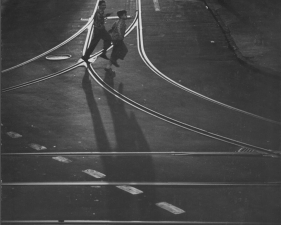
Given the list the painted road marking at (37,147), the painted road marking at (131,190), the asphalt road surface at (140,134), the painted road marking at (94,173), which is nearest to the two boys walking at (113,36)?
the asphalt road surface at (140,134)

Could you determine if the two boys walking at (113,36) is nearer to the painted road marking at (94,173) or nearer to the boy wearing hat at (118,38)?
the boy wearing hat at (118,38)

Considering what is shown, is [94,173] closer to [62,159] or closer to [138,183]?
[138,183]

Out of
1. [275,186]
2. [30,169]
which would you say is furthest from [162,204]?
[30,169]

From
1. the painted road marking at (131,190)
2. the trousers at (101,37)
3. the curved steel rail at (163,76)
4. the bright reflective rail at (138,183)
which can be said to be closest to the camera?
the painted road marking at (131,190)

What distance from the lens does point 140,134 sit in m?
13.1

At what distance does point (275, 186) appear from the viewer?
34.2 feet

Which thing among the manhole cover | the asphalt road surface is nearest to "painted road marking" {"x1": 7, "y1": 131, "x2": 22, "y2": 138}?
the asphalt road surface

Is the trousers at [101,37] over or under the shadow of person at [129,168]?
over

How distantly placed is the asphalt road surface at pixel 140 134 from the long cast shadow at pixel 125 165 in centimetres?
2

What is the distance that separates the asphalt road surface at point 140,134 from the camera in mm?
9594

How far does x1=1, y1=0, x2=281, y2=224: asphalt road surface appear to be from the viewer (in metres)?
9.59

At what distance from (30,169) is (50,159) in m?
0.59

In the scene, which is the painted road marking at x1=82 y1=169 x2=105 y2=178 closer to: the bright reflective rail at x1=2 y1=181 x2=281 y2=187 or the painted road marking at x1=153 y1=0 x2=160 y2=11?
A: the bright reflective rail at x1=2 y1=181 x2=281 y2=187

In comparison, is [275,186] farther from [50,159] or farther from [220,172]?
[50,159]
